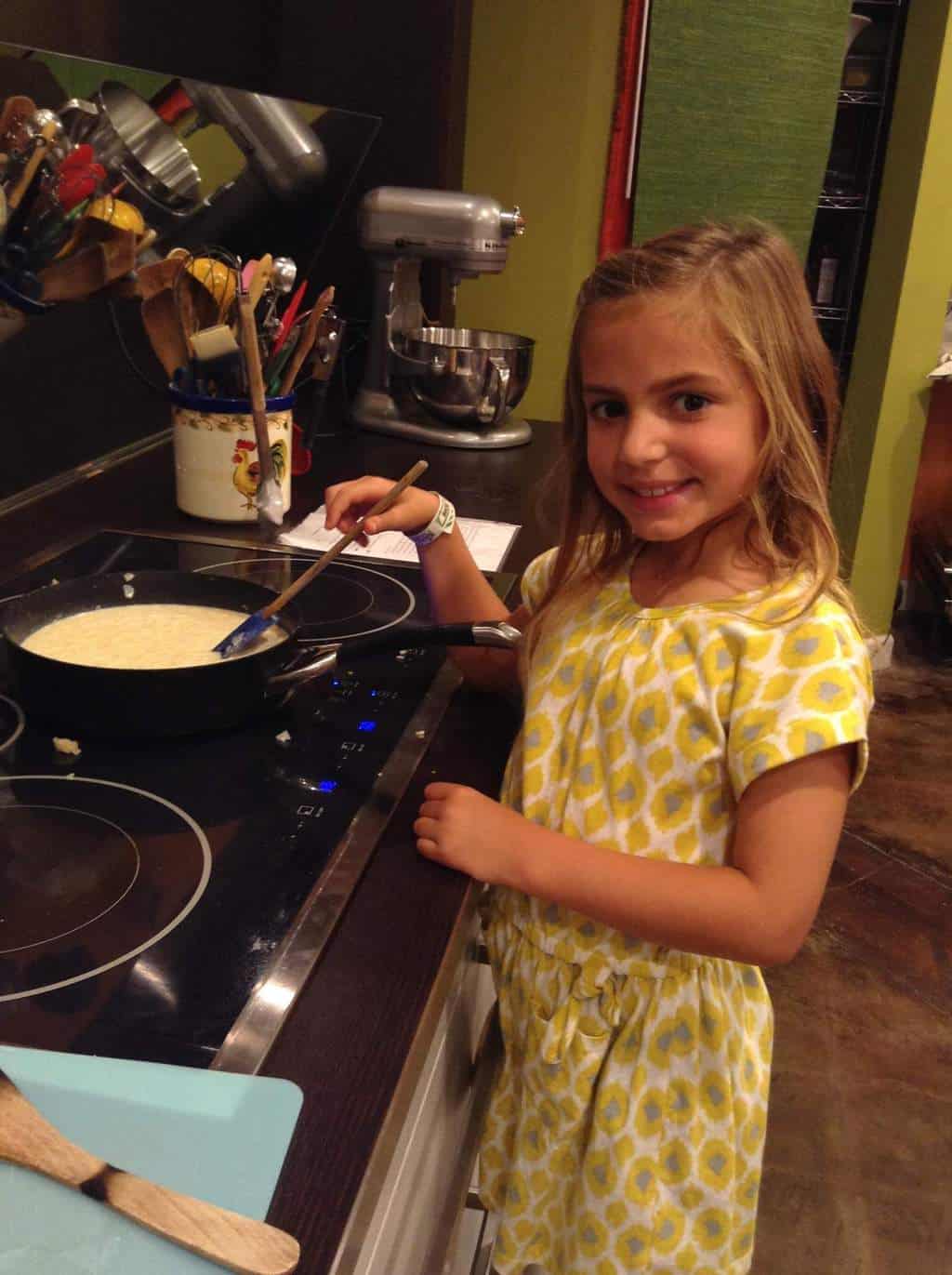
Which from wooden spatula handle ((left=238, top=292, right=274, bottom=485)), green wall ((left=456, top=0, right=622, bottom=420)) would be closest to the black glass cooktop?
wooden spatula handle ((left=238, top=292, right=274, bottom=485))

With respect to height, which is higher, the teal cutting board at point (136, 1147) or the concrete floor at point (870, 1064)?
the teal cutting board at point (136, 1147)

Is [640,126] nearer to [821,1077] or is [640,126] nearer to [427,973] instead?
[821,1077]

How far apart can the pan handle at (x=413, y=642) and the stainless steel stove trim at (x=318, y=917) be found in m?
0.07

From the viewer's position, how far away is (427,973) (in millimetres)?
654

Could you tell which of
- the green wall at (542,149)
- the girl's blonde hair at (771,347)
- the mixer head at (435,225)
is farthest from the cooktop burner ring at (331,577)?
the green wall at (542,149)

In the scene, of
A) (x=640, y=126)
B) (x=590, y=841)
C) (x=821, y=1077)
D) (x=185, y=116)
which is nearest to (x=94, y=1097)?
(x=590, y=841)

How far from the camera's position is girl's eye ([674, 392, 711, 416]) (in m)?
0.82

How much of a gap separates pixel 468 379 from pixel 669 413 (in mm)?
1228

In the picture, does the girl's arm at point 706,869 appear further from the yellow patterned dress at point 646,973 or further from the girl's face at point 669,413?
the girl's face at point 669,413

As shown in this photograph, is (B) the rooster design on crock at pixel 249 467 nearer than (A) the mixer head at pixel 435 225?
Yes

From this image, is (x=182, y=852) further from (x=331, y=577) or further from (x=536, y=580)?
(x=331, y=577)

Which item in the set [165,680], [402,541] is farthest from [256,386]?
[165,680]

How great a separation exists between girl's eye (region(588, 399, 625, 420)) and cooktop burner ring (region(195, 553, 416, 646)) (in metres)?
0.38

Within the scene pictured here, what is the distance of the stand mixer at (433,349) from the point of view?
6.50 feet
